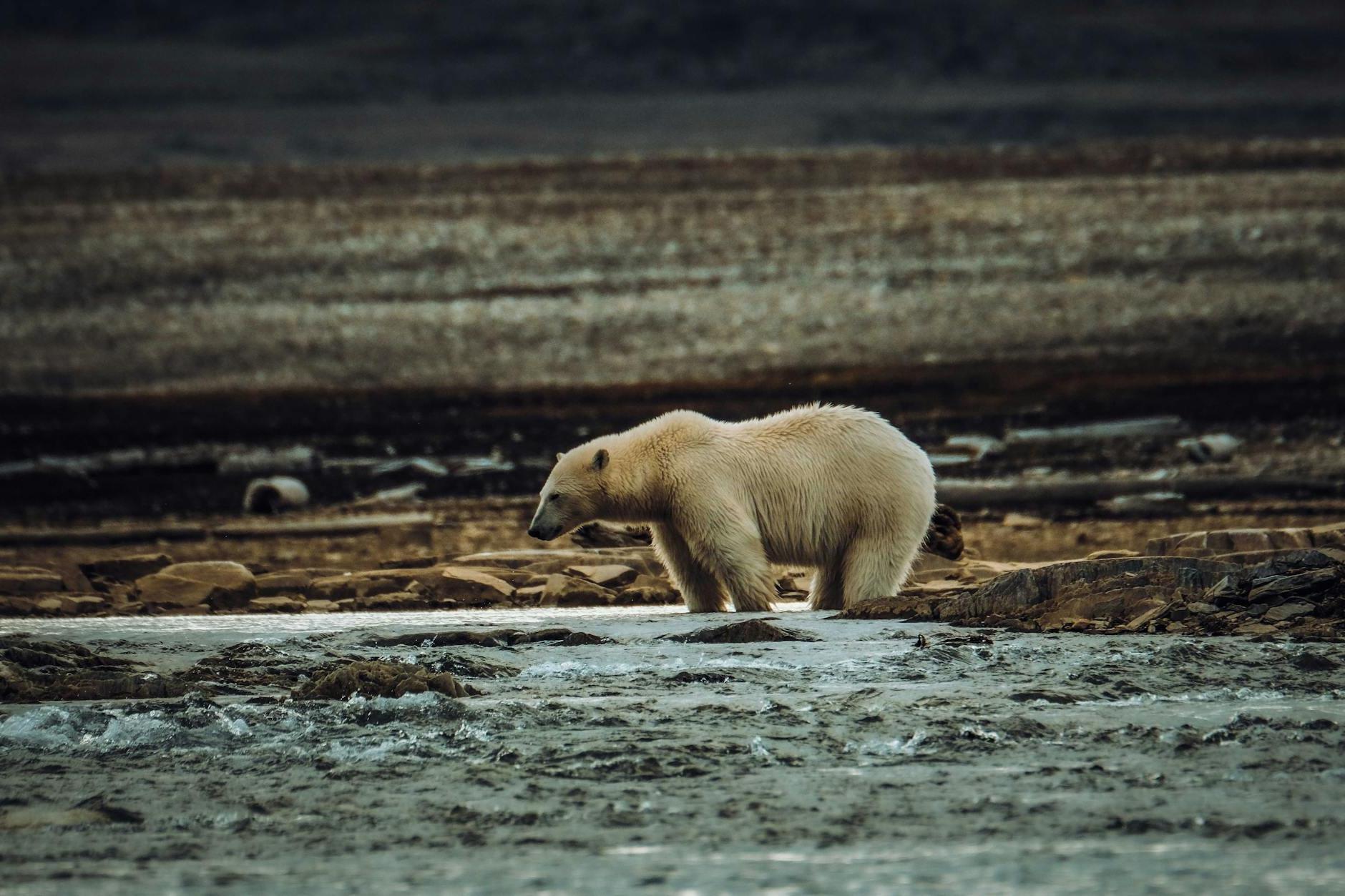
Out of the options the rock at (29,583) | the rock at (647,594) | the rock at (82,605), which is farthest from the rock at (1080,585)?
the rock at (29,583)

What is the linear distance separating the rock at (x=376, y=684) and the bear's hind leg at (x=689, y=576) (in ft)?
8.50

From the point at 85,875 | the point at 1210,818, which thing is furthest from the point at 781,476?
the point at 85,875

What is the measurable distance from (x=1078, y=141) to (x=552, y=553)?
25.3 m

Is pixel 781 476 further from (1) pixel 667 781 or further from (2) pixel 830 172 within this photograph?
(2) pixel 830 172

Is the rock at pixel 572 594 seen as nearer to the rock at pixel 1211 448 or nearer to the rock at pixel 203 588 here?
the rock at pixel 203 588

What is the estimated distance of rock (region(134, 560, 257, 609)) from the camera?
366 inches

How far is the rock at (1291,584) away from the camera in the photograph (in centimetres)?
734

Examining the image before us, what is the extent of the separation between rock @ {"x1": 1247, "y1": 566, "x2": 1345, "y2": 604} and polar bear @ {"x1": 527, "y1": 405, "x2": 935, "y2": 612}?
176cm

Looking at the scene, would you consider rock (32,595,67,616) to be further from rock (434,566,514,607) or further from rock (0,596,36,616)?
rock (434,566,514,607)

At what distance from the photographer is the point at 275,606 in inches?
364

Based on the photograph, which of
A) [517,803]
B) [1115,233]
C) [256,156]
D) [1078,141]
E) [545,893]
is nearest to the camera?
[545,893]

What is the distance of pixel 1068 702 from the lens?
19.7ft

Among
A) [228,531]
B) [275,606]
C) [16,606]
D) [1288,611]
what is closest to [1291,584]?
[1288,611]

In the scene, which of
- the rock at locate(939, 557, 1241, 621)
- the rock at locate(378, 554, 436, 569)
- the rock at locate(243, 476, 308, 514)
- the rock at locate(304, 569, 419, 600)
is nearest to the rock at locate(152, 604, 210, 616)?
the rock at locate(304, 569, 419, 600)
